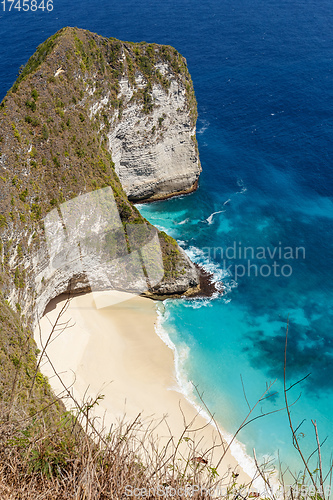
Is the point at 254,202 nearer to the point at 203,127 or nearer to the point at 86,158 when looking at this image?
the point at 203,127

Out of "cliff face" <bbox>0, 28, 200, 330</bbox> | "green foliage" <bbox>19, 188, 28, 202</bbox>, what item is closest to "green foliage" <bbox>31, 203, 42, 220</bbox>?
"cliff face" <bbox>0, 28, 200, 330</bbox>

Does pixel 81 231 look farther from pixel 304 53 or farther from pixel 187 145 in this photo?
pixel 304 53

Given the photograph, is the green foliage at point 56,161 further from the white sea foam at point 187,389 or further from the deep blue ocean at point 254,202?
the deep blue ocean at point 254,202

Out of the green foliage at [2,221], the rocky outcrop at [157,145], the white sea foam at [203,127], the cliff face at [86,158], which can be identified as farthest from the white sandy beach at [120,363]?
the white sea foam at [203,127]

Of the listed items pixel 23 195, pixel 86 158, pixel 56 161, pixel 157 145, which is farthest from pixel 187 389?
pixel 157 145

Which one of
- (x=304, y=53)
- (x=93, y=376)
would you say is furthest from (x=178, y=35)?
(x=93, y=376)

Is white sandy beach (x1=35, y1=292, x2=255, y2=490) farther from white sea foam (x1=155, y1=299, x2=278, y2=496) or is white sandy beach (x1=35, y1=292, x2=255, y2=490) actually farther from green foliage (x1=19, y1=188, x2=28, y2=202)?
green foliage (x1=19, y1=188, x2=28, y2=202)
